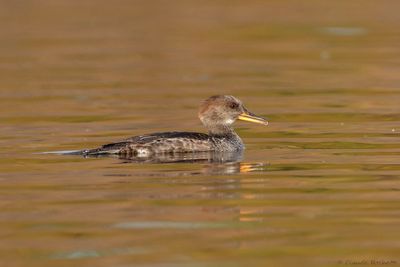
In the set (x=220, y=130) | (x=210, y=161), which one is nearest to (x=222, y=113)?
(x=220, y=130)

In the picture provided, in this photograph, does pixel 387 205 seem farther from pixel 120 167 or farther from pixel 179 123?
pixel 179 123

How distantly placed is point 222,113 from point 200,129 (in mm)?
1670

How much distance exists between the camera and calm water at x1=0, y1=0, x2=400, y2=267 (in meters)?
9.52

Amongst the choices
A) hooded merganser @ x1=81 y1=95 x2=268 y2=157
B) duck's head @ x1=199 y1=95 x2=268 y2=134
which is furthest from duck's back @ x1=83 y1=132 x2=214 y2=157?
duck's head @ x1=199 y1=95 x2=268 y2=134

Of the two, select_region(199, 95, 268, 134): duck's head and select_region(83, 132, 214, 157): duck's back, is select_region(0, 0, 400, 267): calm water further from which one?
select_region(199, 95, 268, 134): duck's head

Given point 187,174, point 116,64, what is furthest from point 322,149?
point 116,64

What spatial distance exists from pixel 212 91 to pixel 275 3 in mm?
14389

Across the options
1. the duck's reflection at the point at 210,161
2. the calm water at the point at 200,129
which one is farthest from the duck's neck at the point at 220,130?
the duck's reflection at the point at 210,161

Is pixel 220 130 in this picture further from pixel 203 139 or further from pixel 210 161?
pixel 210 161

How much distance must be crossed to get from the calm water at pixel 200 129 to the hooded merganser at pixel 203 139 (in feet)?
0.76

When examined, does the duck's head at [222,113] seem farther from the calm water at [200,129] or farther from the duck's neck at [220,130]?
the calm water at [200,129]

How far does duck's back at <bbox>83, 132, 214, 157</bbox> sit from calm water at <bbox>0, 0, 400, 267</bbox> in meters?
0.17

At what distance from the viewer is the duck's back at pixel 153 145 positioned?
→ 1380 cm

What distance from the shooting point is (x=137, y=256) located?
29.6ft
